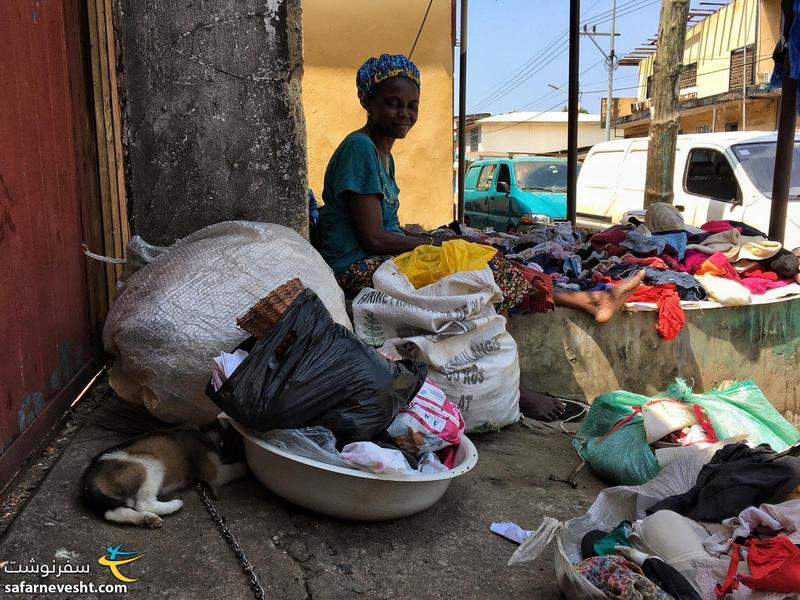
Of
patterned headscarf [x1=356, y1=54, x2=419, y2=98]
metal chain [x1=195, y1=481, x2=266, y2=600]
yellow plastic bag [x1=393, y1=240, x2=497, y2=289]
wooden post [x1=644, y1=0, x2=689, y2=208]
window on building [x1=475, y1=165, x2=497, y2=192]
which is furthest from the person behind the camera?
window on building [x1=475, y1=165, x2=497, y2=192]

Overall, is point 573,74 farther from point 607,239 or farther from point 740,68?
point 740,68

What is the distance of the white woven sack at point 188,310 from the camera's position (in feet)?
8.33

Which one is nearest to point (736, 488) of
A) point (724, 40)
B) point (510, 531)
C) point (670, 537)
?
point (670, 537)

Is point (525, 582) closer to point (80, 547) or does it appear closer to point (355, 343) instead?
point (355, 343)

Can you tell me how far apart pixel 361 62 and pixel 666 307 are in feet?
21.4

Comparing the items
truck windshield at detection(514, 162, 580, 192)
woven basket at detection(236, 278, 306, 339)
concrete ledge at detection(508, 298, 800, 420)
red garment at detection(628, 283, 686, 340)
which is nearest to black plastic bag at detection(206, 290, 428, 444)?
woven basket at detection(236, 278, 306, 339)

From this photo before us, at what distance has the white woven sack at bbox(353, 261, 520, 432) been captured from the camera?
3186 mm

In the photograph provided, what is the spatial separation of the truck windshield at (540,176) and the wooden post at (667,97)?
361cm

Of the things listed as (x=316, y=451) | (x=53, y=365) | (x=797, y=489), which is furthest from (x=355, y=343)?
(x=797, y=489)

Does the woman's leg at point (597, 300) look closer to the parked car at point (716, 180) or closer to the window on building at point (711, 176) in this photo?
the parked car at point (716, 180)

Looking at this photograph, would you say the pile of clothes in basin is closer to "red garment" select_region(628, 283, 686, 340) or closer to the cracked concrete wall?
"red garment" select_region(628, 283, 686, 340)

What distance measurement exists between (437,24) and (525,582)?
8.85 meters

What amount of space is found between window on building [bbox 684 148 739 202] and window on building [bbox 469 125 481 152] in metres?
34.6

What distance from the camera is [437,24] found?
977 centimetres
